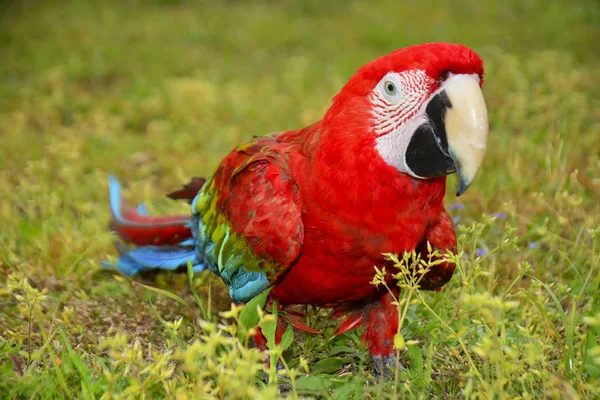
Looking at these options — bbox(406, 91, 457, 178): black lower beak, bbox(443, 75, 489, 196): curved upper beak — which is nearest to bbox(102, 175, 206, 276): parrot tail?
bbox(406, 91, 457, 178): black lower beak

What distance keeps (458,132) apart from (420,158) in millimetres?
124

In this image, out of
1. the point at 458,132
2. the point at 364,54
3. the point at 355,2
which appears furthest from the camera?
the point at 355,2

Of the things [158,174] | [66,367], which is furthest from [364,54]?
[66,367]

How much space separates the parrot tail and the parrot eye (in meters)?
0.98

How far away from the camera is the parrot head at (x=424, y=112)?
1573 mm

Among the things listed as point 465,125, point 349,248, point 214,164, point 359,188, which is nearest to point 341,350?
point 349,248

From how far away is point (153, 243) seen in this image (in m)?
2.43

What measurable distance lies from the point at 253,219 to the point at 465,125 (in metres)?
0.68

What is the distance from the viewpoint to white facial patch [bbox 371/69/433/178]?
1.62m

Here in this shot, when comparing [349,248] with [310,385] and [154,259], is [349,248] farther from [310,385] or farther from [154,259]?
[154,259]

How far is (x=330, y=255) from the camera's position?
5.85 feet

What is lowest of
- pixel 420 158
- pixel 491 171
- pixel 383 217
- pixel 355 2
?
pixel 491 171

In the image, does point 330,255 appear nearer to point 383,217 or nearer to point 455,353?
point 383,217

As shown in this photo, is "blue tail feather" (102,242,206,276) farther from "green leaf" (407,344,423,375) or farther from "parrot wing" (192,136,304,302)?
"green leaf" (407,344,423,375)
